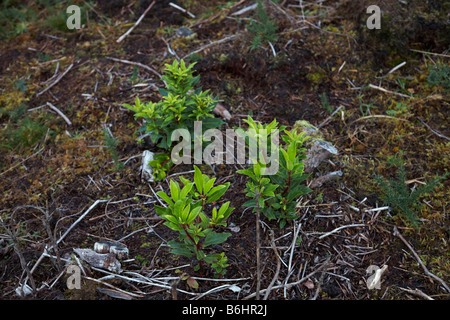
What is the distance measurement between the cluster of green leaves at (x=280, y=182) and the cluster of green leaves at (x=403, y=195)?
685 mm

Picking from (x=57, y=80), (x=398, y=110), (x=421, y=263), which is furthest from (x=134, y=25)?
(x=421, y=263)

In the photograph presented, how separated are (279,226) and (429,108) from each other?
1866mm

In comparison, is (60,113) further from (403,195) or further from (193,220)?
(403,195)

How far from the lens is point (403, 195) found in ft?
8.86

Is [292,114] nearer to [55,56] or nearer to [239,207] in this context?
[239,207]

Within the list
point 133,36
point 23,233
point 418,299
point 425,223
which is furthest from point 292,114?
point 23,233

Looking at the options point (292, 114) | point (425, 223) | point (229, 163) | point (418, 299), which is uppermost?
point (292, 114)

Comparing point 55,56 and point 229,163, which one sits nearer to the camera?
point 229,163

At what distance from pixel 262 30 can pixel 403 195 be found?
2.13 metres

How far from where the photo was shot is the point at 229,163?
10.3 ft

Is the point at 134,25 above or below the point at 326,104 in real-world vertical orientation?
above

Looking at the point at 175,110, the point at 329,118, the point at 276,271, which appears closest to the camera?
the point at 276,271

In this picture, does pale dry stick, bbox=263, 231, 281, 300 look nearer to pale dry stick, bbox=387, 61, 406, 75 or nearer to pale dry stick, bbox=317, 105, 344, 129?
pale dry stick, bbox=317, 105, 344, 129

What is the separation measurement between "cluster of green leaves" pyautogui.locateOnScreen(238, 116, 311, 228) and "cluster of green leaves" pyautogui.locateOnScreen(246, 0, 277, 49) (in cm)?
150
